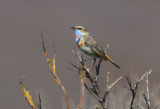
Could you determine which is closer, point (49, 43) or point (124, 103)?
point (124, 103)

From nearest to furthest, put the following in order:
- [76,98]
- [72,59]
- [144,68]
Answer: [76,98] < [144,68] < [72,59]

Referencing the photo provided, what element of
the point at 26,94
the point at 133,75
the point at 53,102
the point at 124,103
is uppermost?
the point at 26,94

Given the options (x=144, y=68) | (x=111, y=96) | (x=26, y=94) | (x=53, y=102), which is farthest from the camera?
(x=144, y=68)

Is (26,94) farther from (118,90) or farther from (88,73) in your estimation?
(118,90)

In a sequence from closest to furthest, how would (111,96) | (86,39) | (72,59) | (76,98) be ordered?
(111,96)
(86,39)
(76,98)
(72,59)

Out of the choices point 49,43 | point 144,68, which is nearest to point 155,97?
point 144,68

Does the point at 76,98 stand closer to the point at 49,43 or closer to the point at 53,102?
the point at 53,102

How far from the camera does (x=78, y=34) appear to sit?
371cm

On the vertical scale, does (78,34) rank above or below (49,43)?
above

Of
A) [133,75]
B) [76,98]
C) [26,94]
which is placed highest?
[26,94]

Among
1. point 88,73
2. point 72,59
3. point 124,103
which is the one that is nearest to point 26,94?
point 88,73

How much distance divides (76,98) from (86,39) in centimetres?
104

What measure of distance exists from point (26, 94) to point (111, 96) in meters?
1.19

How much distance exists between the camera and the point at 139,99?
2.71 m
